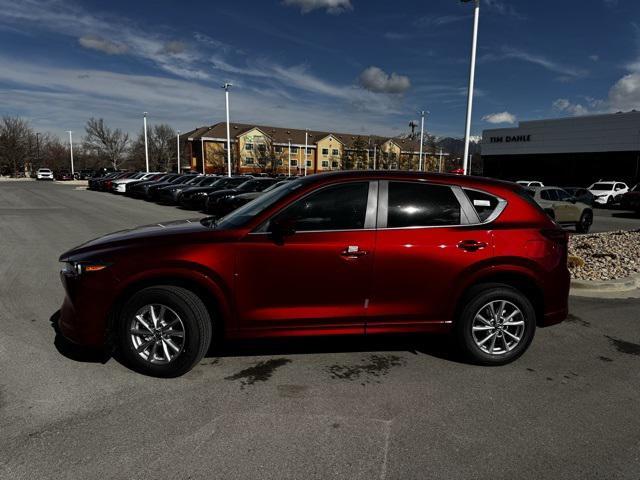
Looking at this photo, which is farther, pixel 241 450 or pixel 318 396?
pixel 318 396

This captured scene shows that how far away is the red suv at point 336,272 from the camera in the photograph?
12.1 ft

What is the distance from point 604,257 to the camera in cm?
868

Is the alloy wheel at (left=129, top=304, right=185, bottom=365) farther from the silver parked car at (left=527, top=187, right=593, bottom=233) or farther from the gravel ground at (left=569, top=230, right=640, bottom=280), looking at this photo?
the silver parked car at (left=527, top=187, right=593, bottom=233)

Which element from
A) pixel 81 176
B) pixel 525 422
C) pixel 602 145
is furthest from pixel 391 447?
pixel 81 176

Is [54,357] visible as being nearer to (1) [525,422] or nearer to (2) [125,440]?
(2) [125,440]

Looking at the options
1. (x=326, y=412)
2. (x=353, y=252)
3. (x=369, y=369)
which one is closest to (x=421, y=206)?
(x=353, y=252)

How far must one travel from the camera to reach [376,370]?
159 inches

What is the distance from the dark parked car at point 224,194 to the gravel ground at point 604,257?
11.3 metres

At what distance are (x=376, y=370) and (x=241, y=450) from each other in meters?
1.58

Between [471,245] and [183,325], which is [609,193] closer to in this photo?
[471,245]

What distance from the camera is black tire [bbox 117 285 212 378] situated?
3.67 meters

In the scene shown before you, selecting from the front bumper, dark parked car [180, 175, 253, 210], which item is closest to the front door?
the front bumper

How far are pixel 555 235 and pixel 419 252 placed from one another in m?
1.37

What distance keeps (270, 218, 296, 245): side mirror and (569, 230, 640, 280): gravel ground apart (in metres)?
5.58
